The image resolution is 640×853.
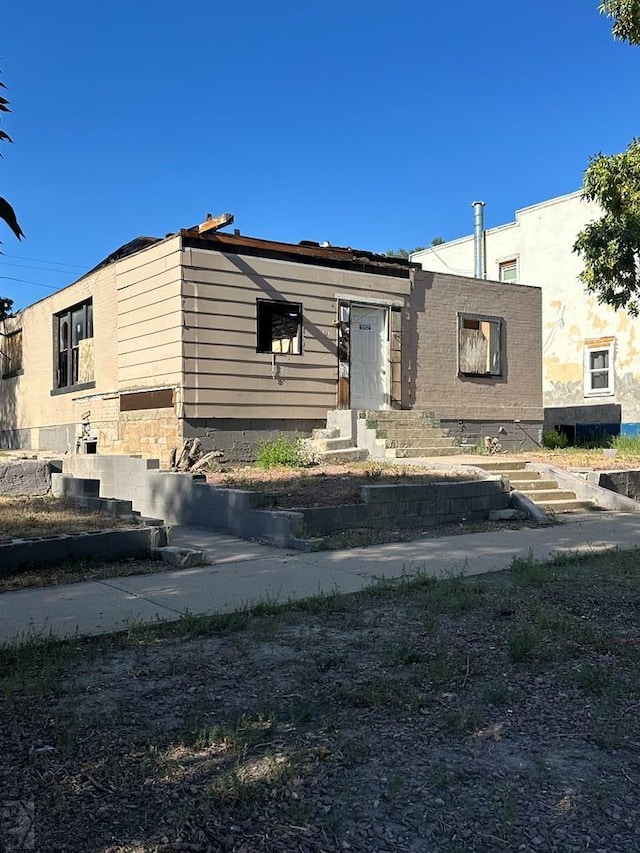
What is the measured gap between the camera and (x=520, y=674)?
4.46 metres

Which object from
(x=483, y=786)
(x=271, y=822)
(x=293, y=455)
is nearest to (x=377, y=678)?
(x=483, y=786)

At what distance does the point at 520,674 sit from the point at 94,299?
50.0 feet

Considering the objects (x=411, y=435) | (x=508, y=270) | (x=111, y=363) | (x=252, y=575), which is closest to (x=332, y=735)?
(x=252, y=575)

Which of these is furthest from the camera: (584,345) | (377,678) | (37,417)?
(584,345)

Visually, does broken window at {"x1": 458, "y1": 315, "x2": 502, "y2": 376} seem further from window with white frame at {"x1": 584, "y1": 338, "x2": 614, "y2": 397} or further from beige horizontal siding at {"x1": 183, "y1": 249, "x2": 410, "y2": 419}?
window with white frame at {"x1": 584, "y1": 338, "x2": 614, "y2": 397}

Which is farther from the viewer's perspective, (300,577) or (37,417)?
(37,417)

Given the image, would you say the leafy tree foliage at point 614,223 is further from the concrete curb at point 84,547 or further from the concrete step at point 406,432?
the concrete curb at point 84,547

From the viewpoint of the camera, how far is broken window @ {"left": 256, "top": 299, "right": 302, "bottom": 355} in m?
15.4

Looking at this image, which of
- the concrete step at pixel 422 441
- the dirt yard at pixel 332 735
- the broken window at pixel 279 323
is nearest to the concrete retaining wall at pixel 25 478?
the broken window at pixel 279 323

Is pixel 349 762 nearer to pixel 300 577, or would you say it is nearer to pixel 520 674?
pixel 520 674

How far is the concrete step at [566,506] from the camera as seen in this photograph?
38.9 ft

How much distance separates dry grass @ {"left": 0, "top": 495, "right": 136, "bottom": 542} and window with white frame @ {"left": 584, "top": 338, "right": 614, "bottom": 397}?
1859cm

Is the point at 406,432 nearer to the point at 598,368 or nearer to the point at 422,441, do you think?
the point at 422,441

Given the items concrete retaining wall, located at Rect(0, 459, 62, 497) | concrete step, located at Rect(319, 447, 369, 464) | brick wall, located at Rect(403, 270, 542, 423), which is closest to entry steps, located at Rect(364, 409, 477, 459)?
concrete step, located at Rect(319, 447, 369, 464)
